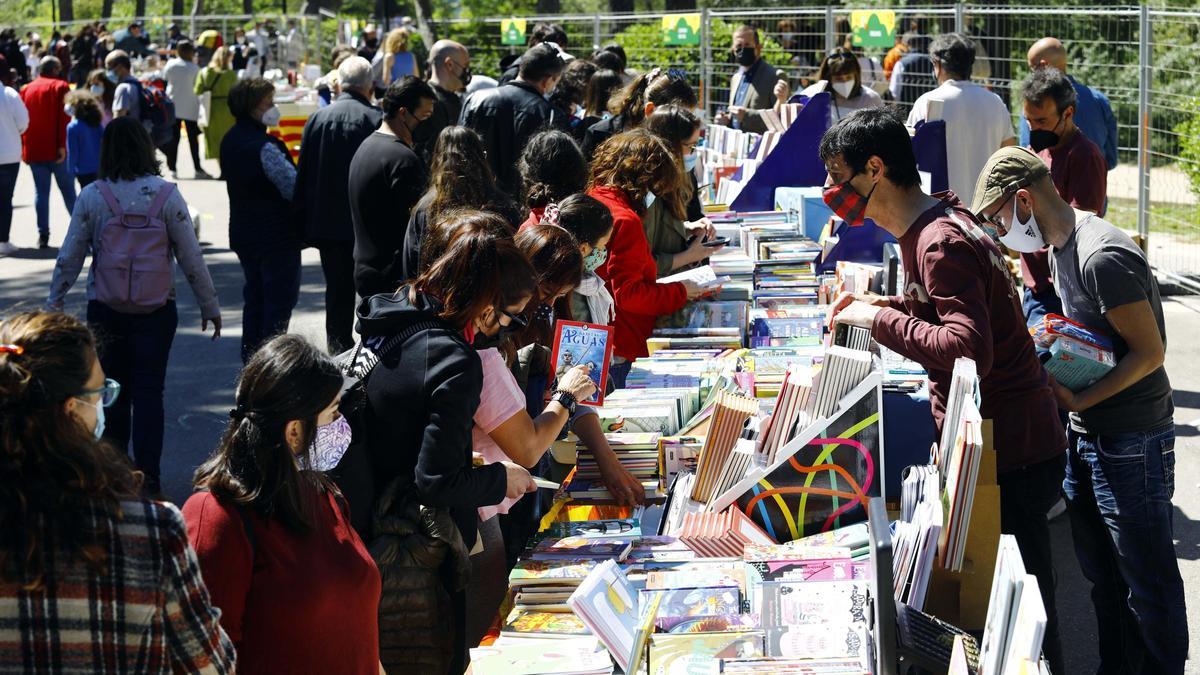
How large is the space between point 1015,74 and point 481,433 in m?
16.2

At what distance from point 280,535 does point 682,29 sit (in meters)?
12.7

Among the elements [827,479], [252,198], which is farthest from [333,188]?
[827,479]

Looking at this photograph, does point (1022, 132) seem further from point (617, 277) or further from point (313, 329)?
point (313, 329)

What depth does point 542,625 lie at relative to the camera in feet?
10.4

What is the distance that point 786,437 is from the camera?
3.45 meters

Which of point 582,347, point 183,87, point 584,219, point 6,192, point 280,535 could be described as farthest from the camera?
point 183,87

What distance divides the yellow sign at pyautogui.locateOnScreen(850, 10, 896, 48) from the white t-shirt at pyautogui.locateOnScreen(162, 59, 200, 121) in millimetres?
10073

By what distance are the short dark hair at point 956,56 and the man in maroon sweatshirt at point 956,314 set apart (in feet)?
15.0

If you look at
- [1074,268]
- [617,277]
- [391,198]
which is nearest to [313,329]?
[391,198]

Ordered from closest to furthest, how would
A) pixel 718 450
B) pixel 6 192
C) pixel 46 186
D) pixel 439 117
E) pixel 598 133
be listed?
1. pixel 718 450
2. pixel 598 133
3. pixel 439 117
4. pixel 6 192
5. pixel 46 186

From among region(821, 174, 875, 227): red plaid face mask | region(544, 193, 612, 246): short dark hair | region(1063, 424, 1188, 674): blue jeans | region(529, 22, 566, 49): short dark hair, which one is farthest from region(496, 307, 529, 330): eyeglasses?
region(529, 22, 566, 49): short dark hair

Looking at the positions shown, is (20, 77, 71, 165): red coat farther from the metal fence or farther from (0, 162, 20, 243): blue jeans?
the metal fence

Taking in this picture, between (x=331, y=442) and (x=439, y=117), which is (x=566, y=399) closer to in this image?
(x=331, y=442)

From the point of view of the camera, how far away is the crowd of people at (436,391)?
1953 millimetres
